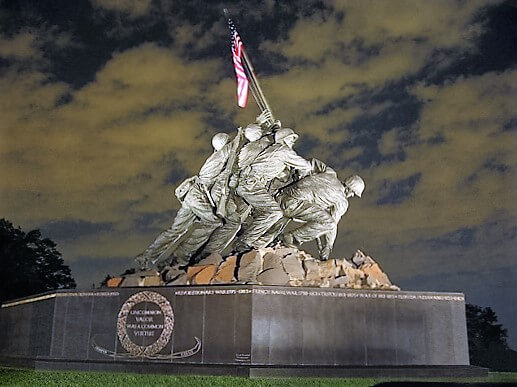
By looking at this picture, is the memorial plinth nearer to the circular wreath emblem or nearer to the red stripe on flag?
the circular wreath emblem

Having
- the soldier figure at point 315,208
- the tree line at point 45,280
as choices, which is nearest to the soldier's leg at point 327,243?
the soldier figure at point 315,208

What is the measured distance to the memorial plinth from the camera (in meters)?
8.67

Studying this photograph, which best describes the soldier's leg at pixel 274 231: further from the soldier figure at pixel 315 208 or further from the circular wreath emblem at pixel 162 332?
the circular wreath emblem at pixel 162 332

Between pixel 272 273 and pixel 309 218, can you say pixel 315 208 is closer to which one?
pixel 309 218

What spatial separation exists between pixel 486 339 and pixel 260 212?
1108 centimetres

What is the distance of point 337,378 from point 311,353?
2.09 ft

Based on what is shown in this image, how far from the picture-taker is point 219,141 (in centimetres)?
1118

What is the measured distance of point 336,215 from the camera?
36.4ft

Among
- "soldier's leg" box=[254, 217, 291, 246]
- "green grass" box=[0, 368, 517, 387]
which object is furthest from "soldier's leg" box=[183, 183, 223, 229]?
"green grass" box=[0, 368, 517, 387]

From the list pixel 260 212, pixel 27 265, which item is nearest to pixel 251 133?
pixel 260 212

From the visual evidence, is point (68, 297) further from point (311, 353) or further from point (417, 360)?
point (417, 360)

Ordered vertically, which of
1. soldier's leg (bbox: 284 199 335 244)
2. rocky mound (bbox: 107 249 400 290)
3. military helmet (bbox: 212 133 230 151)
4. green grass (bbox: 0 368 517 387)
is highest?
military helmet (bbox: 212 133 230 151)

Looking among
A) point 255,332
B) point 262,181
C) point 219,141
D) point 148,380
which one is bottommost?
point 148,380

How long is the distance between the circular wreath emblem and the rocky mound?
1.79ft
